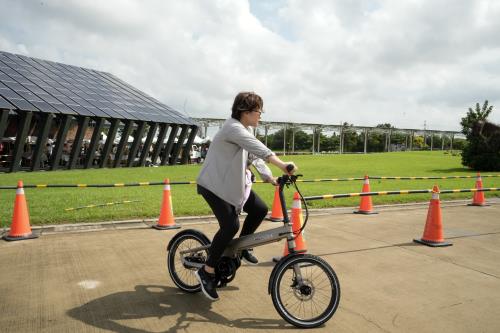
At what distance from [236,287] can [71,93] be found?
29655 millimetres

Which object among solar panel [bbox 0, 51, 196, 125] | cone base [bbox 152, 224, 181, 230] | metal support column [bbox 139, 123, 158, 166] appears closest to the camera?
cone base [bbox 152, 224, 181, 230]

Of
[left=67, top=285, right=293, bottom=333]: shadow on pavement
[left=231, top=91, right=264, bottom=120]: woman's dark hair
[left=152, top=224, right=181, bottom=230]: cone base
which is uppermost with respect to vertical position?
[left=231, top=91, right=264, bottom=120]: woman's dark hair

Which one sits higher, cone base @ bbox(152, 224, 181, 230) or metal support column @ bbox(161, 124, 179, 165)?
metal support column @ bbox(161, 124, 179, 165)

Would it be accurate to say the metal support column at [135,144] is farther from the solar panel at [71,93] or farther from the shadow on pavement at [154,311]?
the shadow on pavement at [154,311]

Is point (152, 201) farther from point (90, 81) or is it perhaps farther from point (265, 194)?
point (90, 81)

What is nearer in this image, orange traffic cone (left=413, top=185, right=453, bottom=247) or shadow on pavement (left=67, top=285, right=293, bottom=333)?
shadow on pavement (left=67, top=285, right=293, bottom=333)

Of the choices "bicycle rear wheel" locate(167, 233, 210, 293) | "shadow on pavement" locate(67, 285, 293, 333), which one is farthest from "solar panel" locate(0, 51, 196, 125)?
"shadow on pavement" locate(67, 285, 293, 333)

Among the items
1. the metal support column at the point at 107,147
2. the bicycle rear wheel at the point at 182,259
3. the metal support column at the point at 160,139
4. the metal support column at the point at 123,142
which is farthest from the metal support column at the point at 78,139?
the bicycle rear wheel at the point at 182,259

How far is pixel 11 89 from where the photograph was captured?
2581cm

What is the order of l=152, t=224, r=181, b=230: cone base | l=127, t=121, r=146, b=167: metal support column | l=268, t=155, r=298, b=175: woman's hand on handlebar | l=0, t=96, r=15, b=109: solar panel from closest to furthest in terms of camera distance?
l=268, t=155, r=298, b=175: woman's hand on handlebar, l=152, t=224, r=181, b=230: cone base, l=0, t=96, r=15, b=109: solar panel, l=127, t=121, r=146, b=167: metal support column

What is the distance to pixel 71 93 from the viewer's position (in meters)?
29.9

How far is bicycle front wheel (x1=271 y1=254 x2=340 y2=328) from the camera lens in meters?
3.46

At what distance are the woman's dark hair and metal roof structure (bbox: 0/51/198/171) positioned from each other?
2449 cm

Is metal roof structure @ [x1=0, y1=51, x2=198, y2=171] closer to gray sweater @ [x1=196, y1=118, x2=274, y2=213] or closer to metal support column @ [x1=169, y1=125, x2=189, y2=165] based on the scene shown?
metal support column @ [x1=169, y1=125, x2=189, y2=165]
